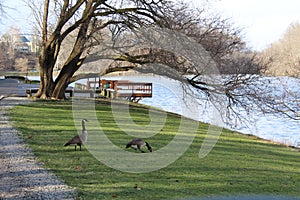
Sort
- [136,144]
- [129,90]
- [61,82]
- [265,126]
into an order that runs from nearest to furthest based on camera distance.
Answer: [136,144] < [265,126] < [61,82] < [129,90]

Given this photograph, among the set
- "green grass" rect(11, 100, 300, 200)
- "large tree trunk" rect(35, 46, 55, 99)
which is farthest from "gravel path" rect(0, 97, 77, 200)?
"large tree trunk" rect(35, 46, 55, 99)

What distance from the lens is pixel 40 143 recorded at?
8.92 meters

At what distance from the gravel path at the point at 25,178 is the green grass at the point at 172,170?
0.20 metres

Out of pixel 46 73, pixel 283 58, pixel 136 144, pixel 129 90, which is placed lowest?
pixel 136 144

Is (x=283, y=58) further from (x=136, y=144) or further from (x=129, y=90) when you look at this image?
(x=136, y=144)

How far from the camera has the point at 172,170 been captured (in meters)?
7.37

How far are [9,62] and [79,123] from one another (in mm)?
37490

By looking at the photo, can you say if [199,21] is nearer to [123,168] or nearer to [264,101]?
[264,101]

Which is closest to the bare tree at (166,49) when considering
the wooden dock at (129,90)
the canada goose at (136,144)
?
the wooden dock at (129,90)

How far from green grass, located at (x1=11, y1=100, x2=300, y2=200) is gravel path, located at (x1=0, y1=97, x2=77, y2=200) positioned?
20cm

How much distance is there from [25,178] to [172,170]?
272 cm

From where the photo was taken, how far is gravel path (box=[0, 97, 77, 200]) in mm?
5379

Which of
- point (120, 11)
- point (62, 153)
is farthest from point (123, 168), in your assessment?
point (120, 11)

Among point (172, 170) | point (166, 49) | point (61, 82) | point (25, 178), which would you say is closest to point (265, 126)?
point (166, 49)
